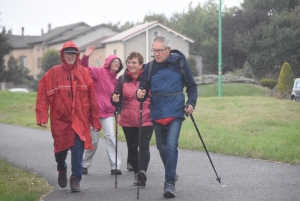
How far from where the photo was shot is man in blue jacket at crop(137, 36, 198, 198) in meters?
7.62

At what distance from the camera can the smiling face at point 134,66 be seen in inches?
350

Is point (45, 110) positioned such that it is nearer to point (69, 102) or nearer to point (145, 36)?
point (69, 102)

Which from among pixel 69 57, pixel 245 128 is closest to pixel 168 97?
pixel 69 57

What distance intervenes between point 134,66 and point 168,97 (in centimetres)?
139

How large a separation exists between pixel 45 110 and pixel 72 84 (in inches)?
18.5

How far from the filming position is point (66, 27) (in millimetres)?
85312

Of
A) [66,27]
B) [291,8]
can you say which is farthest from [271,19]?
[66,27]

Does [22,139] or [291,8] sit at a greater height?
[291,8]

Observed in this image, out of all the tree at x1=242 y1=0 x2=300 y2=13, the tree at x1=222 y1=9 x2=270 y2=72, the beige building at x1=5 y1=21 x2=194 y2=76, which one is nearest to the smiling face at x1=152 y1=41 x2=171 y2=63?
the tree at x1=242 y1=0 x2=300 y2=13

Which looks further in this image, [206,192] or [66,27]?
[66,27]

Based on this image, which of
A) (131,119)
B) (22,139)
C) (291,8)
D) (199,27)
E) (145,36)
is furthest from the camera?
(199,27)

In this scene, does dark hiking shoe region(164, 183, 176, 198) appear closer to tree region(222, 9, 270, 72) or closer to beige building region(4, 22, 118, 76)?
tree region(222, 9, 270, 72)

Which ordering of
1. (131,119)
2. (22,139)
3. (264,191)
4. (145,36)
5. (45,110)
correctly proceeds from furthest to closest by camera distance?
(145,36)
(22,139)
(131,119)
(45,110)
(264,191)

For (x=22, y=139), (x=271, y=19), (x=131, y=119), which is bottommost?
(x=22, y=139)
